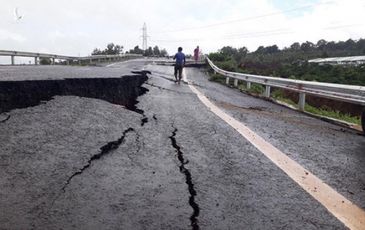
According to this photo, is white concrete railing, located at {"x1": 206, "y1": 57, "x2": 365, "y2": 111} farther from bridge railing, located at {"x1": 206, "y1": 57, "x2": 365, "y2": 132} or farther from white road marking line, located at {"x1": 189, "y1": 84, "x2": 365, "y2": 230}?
→ white road marking line, located at {"x1": 189, "y1": 84, "x2": 365, "y2": 230}

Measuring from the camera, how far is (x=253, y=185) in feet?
14.4

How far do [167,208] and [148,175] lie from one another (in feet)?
2.90

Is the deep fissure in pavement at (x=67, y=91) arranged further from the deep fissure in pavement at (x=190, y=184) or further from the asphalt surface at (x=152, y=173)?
the deep fissure in pavement at (x=190, y=184)

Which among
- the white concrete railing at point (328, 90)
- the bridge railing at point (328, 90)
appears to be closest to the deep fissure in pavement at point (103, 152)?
the bridge railing at point (328, 90)

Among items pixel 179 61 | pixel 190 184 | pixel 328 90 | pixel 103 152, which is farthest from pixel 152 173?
pixel 179 61

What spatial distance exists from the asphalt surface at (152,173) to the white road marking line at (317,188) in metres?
0.09

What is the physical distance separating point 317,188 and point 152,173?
1502 millimetres

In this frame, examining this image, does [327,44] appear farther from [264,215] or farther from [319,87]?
[264,215]

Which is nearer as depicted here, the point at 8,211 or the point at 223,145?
the point at 8,211

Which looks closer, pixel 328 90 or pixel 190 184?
pixel 190 184

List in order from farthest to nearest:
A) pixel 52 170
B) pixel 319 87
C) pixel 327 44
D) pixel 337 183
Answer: pixel 327 44 → pixel 319 87 → pixel 337 183 → pixel 52 170

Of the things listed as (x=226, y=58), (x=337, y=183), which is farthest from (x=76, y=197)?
(x=226, y=58)

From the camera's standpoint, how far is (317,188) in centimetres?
442

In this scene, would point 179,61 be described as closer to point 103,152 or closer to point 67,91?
point 67,91
